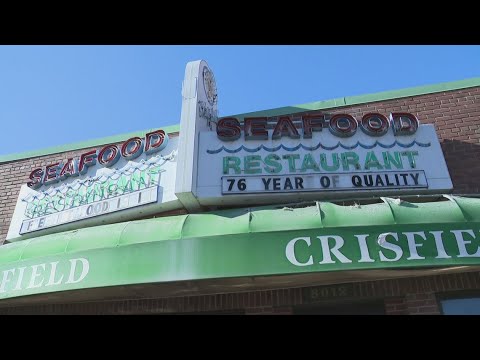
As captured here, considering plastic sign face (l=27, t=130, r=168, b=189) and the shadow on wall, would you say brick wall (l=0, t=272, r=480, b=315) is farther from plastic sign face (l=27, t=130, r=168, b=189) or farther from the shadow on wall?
plastic sign face (l=27, t=130, r=168, b=189)

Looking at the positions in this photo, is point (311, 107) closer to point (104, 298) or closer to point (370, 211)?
point (370, 211)

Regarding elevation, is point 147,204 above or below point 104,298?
above

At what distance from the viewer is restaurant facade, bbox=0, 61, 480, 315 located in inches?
223

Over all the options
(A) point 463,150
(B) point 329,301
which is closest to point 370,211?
(B) point 329,301

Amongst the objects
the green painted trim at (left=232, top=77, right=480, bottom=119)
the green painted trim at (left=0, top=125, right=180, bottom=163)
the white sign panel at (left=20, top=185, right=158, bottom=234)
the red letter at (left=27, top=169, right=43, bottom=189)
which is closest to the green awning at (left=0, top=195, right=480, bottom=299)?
the white sign panel at (left=20, top=185, right=158, bottom=234)

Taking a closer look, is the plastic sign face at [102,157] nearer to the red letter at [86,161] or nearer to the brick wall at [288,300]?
the red letter at [86,161]

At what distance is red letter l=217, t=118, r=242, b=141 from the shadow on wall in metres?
3.43

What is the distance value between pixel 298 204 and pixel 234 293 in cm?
158

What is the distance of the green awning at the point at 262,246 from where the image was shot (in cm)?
550

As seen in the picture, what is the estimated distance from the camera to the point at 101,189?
8.07 meters

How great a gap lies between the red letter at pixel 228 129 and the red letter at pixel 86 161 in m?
2.52

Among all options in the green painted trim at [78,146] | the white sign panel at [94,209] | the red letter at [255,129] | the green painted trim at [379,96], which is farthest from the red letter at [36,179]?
the green painted trim at [379,96]

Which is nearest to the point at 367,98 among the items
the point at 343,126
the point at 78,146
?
the point at 343,126

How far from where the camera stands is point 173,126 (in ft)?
30.2
